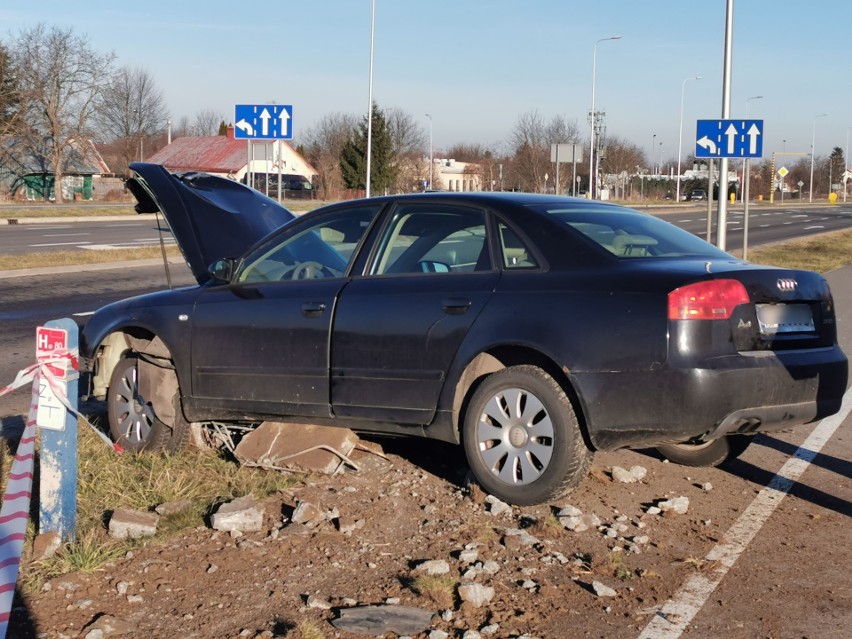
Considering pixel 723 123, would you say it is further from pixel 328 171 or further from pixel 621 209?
pixel 328 171

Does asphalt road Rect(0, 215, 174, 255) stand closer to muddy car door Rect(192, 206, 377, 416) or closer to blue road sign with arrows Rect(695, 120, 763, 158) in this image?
blue road sign with arrows Rect(695, 120, 763, 158)

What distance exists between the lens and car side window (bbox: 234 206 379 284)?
620cm

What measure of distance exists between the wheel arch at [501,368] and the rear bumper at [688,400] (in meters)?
0.11

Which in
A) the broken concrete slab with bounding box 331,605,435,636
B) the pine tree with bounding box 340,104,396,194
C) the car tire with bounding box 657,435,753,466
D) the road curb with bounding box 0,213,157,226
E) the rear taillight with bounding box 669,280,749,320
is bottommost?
the broken concrete slab with bounding box 331,605,435,636

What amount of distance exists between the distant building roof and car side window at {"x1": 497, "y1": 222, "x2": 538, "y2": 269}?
86.2 metres

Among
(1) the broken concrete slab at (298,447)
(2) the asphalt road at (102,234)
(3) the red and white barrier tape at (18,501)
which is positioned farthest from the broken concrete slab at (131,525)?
(2) the asphalt road at (102,234)

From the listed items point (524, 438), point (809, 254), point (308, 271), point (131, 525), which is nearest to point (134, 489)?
point (131, 525)

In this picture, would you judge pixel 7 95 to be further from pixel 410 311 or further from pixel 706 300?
pixel 706 300

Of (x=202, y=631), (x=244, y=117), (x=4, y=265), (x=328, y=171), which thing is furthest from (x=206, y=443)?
(x=328, y=171)

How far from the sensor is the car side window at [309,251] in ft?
20.3

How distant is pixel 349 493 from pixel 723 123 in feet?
49.5

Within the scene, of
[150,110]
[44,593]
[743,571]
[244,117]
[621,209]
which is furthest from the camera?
[150,110]

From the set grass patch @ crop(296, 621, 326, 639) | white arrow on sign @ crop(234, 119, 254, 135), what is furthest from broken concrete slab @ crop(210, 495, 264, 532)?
white arrow on sign @ crop(234, 119, 254, 135)

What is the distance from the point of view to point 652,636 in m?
3.85
